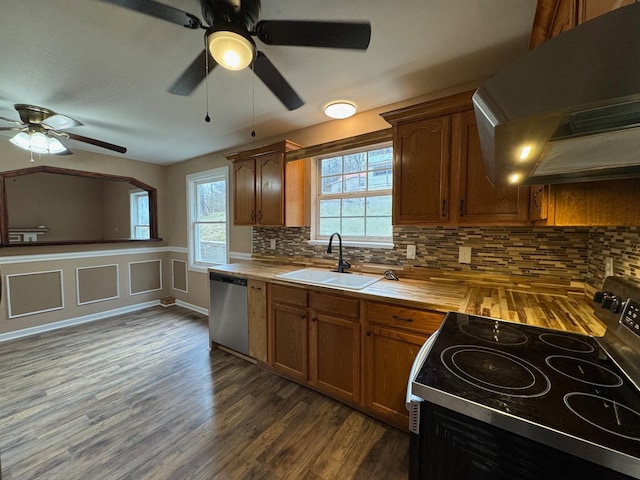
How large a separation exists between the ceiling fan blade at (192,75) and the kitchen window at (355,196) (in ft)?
4.68

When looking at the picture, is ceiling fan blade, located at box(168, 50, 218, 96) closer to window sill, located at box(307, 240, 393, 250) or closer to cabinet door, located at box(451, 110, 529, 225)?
cabinet door, located at box(451, 110, 529, 225)

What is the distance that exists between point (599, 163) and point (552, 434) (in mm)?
923

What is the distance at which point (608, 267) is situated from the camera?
1349 mm

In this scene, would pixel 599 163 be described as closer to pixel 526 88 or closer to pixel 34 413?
pixel 526 88

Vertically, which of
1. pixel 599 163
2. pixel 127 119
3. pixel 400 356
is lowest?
pixel 400 356

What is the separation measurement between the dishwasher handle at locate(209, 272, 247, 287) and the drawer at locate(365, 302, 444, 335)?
1.33 m

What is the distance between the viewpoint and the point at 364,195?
258 cm

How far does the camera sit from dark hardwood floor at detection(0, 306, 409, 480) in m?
1.52

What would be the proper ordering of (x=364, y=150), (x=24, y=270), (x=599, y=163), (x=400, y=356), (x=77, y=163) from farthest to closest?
1. (x=77, y=163)
2. (x=24, y=270)
3. (x=364, y=150)
4. (x=400, y=356)
5. (x=599, y=163)

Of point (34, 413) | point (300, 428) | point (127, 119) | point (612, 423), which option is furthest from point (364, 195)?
point (34, 413)

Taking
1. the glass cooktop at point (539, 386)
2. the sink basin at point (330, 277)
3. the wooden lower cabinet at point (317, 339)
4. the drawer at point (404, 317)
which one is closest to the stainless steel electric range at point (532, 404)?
the glass cooktop at point (539, 386)

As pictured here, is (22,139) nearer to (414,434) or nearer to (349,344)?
(349,344)

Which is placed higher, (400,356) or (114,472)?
(400,356)

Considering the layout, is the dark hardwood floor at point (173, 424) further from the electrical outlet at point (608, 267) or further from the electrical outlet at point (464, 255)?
the electrical outlet at point (608, 267)
